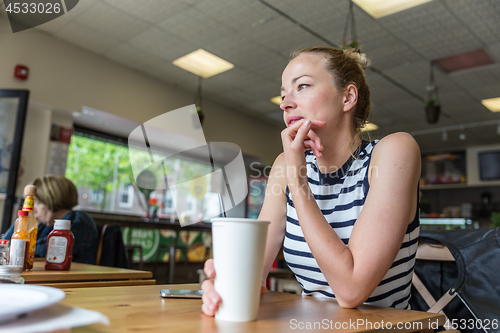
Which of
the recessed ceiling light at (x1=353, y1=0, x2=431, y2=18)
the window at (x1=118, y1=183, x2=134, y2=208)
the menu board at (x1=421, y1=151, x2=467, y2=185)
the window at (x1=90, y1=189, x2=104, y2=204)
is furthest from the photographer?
the menu board at (x1=421, y1=151, x2=467, y2=185)

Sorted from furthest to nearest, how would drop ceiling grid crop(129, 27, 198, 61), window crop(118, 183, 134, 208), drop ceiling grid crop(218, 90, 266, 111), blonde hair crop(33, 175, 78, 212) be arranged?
window crop(118, 183, 134, 208), drop ceiling grid crop(218, 90, 266, 111), drop ceiling grid crop(129, 27, 198, 61), blonde hair crop(33, 175, 78, 212)

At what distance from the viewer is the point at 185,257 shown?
20.2 feet

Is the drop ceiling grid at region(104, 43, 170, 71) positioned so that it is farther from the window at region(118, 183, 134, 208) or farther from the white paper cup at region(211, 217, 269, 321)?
the white paper cup at region(211, 217, 269, 321)

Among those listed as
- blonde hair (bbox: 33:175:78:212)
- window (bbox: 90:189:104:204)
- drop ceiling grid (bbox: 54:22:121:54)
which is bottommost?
blonde hair (bbox: 33:175:78:212)

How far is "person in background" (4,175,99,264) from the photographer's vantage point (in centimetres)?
214

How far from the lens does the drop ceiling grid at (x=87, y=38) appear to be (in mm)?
4703

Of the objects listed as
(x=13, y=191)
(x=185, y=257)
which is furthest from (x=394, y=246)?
(x=185, y=257)

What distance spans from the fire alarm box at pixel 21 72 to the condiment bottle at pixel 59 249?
12.8 ft

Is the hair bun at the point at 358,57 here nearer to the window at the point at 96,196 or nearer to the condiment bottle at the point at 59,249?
the condiment bottle at the point at 59,249

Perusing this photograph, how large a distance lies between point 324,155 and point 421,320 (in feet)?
1.99

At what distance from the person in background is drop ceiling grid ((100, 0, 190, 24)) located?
2431mm

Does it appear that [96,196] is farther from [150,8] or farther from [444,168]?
[444,168]

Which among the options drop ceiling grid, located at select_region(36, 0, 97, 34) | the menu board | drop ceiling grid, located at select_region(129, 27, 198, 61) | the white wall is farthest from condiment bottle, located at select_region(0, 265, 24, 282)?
the menu board

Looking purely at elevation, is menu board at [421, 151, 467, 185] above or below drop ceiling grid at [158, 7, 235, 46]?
below
